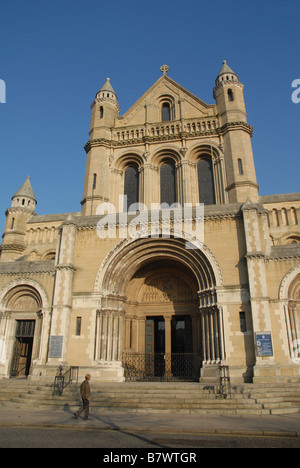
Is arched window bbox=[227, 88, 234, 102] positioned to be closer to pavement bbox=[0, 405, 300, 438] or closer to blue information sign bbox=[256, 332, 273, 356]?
blue information sign bbox=[256, 332, 273, 356]

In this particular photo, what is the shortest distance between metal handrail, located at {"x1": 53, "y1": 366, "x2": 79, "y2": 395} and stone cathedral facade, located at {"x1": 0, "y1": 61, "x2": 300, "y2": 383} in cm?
42

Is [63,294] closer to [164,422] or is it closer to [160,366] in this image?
[160,366]

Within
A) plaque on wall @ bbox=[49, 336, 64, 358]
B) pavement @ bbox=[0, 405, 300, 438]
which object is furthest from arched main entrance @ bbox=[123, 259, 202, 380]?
pavement @ bbox=[0, 405, 300, 438]

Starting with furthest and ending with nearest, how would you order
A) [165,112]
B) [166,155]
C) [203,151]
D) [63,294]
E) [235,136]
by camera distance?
[165,112], [166,155], [203,151], [235,136], [63,294]

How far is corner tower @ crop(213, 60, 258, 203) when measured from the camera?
2331cm

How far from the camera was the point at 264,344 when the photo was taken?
1489cm

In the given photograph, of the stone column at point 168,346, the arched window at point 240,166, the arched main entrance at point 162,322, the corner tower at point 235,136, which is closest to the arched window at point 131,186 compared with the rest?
the corner tower at point 235,136

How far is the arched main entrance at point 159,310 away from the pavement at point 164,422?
5.49 m

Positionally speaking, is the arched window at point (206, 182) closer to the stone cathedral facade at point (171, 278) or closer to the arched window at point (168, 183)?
the stone cathedral facade at point (171, 278)

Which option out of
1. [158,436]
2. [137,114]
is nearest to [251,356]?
[158,436]

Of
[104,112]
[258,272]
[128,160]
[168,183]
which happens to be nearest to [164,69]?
[104,112]

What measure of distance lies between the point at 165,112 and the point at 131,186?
26.8 feet

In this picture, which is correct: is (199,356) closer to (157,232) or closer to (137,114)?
(157,232)

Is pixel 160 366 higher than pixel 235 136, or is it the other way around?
pixel 235 136
